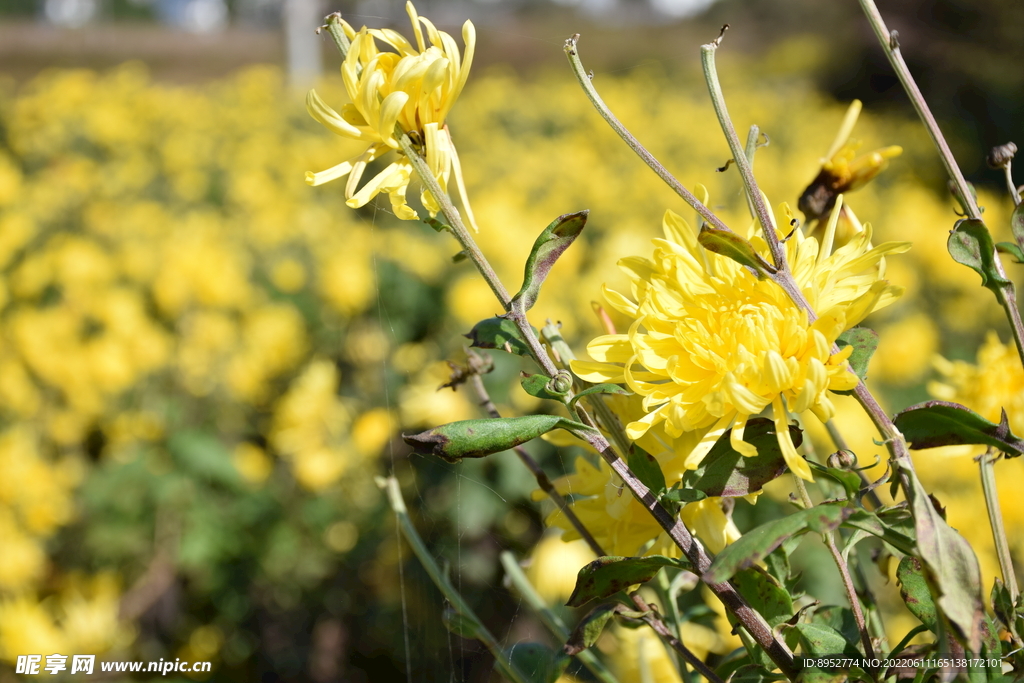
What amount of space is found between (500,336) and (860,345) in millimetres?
173

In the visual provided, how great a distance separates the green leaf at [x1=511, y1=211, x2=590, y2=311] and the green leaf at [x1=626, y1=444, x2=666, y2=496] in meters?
0.08

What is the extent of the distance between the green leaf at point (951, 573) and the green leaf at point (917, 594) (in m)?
0.08

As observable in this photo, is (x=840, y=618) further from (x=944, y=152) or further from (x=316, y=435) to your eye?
(x=316, y=435)

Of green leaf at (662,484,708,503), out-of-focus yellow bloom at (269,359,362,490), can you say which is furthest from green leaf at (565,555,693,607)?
out-of-focus yellow bloom at (269,359,362,490)

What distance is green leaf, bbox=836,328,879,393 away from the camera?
356 millimetres

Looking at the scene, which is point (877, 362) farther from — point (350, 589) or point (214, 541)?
point (214, 541)

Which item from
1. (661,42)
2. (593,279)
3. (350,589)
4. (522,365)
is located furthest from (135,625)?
(661,42)

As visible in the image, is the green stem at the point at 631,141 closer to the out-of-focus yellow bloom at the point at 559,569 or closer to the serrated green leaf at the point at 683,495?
the serrated green leaf at the point at 683,495

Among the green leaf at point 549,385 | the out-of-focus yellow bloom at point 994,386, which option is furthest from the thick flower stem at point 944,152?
the green leaf at point 549,385

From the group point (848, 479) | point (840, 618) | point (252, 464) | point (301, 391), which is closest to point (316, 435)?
point (301, 391)

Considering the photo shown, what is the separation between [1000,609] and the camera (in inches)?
14.0

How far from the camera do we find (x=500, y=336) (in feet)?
1.21

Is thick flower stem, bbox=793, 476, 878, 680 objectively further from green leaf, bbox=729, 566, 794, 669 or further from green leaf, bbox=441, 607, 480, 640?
green leaf, bbox=441, 607, 480, 640

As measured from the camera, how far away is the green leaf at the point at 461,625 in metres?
0.43
